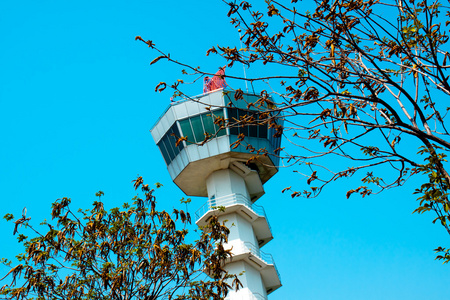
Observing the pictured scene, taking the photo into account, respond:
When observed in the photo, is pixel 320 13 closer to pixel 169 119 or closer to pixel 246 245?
pixel 246 245

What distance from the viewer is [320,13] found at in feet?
29.6

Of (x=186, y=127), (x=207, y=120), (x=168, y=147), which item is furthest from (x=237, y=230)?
(x=168, y=147)

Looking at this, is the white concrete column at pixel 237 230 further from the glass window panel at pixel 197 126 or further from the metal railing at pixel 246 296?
the glass window panel at pixel 197 126

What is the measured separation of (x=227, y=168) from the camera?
4225cm

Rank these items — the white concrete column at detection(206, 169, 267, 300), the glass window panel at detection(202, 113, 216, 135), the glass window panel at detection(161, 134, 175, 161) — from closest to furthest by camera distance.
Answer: the white concrete column at detection(206, 169, 267, 300) → the glass window panel at detection(202, 113, 216, 135) → the glass window panel at detection(161, 134, 175, 161)

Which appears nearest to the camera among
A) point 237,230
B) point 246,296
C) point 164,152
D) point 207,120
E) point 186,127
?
point 246,296

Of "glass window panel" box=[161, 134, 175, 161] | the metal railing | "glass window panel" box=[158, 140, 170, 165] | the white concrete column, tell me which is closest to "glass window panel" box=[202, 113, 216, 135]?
the white concrete column

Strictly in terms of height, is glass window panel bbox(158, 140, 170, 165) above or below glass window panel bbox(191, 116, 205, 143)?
above

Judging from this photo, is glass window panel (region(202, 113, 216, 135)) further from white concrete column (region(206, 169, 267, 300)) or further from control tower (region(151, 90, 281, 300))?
white concrete column (region(206, 169, 267, 300))

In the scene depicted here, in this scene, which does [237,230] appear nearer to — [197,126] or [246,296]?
[246,296]

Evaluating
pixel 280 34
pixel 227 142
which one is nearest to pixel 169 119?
pixel 227 142

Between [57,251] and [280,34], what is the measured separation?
10284 millimetres

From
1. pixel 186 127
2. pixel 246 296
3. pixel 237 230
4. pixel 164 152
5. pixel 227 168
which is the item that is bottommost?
pixel 246 296

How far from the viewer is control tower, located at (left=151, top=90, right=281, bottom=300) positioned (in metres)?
38.5
